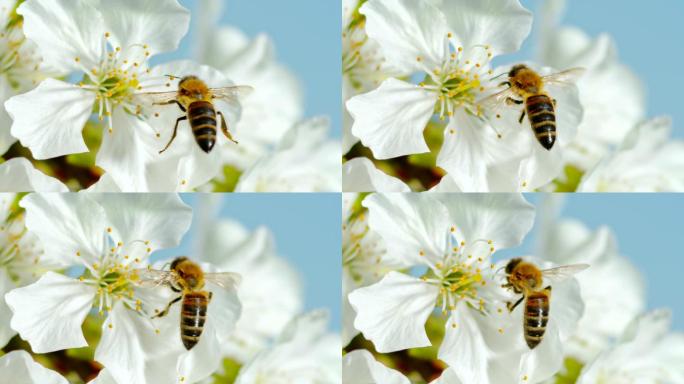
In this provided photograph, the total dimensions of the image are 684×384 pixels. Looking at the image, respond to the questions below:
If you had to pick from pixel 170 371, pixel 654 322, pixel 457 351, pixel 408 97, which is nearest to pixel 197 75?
pixel 408 97

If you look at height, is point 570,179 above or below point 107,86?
below

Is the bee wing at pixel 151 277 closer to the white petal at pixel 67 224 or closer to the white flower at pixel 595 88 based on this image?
the white petal at pixel 67 224

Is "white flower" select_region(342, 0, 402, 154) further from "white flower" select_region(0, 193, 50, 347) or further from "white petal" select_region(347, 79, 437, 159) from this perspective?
"white flower" select_region(0, 193, 50, 347)

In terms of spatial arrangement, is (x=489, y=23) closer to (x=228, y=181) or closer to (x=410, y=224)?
(x=410, y=224)

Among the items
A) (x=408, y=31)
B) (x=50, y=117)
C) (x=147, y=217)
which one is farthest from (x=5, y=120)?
(x=408, y=31)

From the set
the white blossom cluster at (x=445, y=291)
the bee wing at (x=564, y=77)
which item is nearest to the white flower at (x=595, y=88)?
the bee wing at (x=564, y=77)

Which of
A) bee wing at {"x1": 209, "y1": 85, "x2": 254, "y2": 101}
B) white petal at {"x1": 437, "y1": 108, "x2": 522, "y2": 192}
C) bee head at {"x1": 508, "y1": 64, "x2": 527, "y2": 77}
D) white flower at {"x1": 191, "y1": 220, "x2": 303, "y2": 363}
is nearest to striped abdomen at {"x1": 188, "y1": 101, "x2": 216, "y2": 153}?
bee wing at {"x1": 209, "y1": 85, "x2": 254, "y2": 101}
